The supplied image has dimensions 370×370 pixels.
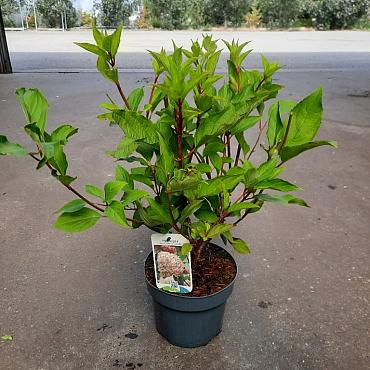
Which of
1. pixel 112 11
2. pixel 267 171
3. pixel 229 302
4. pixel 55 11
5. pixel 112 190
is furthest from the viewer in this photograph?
pixel 112 11

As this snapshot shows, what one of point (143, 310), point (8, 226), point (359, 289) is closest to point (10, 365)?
point (143, 310)

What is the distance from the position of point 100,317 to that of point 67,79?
19.2 ft

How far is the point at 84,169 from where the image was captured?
348 cm

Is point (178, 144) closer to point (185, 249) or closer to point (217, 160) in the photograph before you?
point (217, 160)

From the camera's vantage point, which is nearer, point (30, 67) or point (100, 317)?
point (100, 317)

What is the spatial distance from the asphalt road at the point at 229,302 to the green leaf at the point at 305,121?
0.91 m


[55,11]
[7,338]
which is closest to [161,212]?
[7,338]

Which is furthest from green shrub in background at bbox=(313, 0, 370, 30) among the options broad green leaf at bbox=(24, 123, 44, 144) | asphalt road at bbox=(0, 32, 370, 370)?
broad green leaf at bbox=(24, 123, 44, 144)

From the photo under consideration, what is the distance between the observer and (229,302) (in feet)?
6.63

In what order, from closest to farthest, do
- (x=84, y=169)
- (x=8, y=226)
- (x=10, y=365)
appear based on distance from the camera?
(x=10, y=365) < (x=8, y=226) < (x=84, y=169)

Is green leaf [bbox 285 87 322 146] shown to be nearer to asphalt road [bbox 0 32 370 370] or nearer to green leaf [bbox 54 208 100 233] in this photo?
green leaf [bbox 54 208 100 233]

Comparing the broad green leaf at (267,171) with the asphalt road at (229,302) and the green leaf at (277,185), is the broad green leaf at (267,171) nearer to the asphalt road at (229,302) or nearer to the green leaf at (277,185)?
the green leaf at (277,185)

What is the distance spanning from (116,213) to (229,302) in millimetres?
1018

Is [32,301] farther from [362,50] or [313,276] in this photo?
[362,50]
